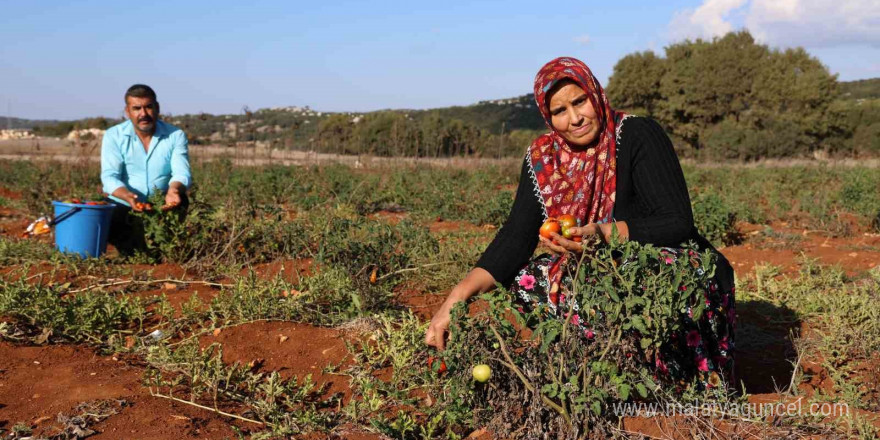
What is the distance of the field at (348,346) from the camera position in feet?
6.66

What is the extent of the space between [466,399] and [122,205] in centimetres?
384

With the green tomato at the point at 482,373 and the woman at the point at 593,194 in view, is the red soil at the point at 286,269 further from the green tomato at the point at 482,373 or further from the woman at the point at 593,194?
the green tomato at the point at 482,373

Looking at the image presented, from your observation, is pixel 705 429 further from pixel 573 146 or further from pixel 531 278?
pixel 573 146

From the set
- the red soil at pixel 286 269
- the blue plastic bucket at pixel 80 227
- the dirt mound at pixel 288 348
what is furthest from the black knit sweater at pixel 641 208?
the blue plastic bucket at pixel 80 227

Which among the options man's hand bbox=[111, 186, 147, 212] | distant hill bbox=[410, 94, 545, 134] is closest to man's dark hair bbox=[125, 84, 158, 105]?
man's hand bbox=[111, 186, 147, 212]

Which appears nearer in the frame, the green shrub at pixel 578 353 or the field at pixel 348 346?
the green shrub at pixel 578 353

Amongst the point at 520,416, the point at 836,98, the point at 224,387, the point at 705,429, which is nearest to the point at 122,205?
the point at 224,387

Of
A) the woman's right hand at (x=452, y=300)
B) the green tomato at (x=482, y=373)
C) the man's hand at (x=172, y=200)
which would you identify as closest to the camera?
the green tomato at (x=482, y=373)

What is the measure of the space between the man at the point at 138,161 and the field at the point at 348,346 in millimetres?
231

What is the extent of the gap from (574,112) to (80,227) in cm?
373

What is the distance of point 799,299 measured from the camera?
4.09 metres

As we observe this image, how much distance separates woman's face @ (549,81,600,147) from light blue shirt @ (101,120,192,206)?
11.0 ft

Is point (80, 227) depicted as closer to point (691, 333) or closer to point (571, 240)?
point (571, 240)

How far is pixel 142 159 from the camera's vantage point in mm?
5223
